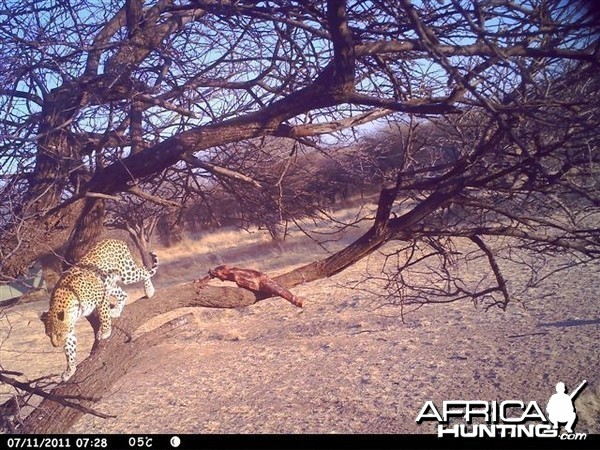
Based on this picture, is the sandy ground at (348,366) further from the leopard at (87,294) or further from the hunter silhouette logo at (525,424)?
the hunter silhouette logo at (525,424)

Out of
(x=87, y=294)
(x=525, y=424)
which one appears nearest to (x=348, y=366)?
(x=525, y=424)

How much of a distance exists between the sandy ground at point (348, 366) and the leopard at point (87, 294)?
0.38 metres

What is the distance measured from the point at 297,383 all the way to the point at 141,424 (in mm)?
2439

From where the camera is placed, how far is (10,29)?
4863mm

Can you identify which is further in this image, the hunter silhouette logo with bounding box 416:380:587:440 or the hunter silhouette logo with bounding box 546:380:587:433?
the hunter silhouette logo with bounding box 546:380:587:433

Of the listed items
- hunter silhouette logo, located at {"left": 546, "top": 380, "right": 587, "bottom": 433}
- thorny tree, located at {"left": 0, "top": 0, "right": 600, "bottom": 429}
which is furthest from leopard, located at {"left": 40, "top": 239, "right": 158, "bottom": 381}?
hunter silhouette logo, located at {"left": 546, "top": 380, "right": 587, "bottom": 433}

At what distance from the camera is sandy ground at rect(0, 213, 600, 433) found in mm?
7457

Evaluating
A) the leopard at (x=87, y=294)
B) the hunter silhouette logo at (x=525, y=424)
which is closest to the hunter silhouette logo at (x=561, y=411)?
the hunter silhouette logo at (x=525, y=424)

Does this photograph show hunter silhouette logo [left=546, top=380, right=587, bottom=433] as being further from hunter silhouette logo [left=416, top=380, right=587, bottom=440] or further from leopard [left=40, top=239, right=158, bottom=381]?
leopard [left=40, top=239, right=158, bottom=381]

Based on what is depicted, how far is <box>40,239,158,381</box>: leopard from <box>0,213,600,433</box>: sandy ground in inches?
14.9

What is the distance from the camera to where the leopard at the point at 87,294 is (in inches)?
199

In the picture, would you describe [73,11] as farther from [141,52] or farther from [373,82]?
[373,82]

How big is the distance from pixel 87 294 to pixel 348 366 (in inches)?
228

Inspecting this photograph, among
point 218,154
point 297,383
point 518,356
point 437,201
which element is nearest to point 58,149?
point 218,154
